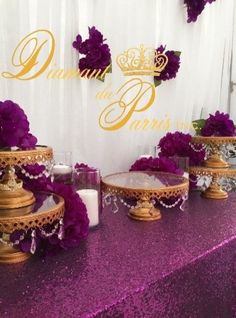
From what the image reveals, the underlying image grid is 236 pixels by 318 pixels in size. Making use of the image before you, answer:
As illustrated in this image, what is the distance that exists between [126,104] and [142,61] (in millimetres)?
163

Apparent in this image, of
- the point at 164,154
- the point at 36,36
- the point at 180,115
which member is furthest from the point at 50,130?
the point at 180,115

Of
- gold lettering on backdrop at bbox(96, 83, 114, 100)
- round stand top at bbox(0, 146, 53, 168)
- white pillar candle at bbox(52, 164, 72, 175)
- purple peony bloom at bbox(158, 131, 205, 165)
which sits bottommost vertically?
white pillar candle at bbox(52, 164, 72, 175)

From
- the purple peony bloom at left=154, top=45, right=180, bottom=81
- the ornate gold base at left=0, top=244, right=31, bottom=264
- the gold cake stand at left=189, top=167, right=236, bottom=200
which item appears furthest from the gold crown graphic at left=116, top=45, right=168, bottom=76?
the ornate gold base at left=0, top=244, right=31, bottom=264

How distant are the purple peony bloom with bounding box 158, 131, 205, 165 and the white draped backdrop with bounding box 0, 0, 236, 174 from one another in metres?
0.12

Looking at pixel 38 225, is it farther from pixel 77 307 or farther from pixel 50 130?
pixel 50 130

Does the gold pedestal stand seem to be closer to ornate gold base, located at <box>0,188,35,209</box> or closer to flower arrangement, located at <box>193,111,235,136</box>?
ornate gold base, located at <box>0,188,35,209</box>

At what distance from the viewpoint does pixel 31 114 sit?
893 millimetres

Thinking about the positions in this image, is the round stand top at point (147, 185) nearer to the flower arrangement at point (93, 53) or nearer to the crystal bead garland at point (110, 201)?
the crystal bead garland at point (110, 201)

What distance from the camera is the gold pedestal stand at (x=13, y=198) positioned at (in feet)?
1.70

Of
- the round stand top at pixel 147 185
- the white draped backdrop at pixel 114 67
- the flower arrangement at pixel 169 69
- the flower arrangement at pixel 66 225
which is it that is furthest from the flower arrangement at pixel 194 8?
the flower arrangement at pixel 66 225

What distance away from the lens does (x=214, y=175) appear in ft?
3.32

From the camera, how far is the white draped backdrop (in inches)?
34.3

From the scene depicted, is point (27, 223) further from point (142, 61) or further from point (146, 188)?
point (142, 61)

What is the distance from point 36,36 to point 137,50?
15.4 inches
